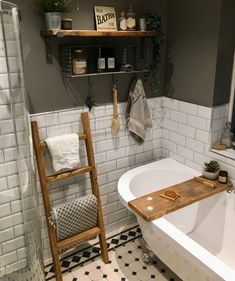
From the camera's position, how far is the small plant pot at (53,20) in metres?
1.85

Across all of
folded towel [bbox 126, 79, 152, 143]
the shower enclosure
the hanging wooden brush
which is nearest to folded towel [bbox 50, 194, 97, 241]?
the shower enclosure

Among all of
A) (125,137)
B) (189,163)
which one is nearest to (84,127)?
(125,137)

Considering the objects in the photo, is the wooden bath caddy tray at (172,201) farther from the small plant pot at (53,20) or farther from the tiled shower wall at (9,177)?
the small plant pot at (53,20)

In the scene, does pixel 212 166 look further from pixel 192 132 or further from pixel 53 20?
pixel 53 20

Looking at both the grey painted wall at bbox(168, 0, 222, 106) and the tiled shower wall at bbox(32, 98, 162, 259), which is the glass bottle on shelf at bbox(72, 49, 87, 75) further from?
Result: the grey painted wall at bbox(168, 0, 222, 106)

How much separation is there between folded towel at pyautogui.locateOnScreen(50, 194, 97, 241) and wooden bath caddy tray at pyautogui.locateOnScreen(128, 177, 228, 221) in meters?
0.38

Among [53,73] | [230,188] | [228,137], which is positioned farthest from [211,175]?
[53,73]

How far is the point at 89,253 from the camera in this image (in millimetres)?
2531

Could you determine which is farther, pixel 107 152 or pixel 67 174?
pixel 107 152

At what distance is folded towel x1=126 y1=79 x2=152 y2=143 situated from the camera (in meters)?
2.46

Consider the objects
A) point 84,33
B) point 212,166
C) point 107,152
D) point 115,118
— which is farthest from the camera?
point 107,152

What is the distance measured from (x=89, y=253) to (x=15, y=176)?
0.96 m

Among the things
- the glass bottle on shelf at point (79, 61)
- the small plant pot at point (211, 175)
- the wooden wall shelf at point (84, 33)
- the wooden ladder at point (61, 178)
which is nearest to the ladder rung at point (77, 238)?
the wooden ladder at point (61, 178)

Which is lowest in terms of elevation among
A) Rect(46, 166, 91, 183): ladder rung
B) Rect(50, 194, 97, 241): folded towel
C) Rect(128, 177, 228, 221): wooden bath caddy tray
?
Rect(50, 194, 97, 241): folded towel
